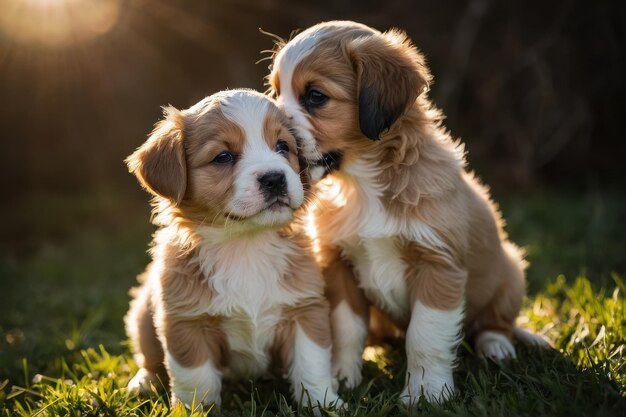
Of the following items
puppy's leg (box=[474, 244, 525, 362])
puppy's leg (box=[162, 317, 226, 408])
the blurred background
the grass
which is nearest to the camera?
the grass

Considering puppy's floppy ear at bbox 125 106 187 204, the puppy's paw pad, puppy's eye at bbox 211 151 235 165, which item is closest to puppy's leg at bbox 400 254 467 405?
the puppy's paw pad

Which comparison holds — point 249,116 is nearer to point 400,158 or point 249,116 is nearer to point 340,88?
point 340,88

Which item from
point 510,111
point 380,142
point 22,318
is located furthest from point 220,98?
point 510,111

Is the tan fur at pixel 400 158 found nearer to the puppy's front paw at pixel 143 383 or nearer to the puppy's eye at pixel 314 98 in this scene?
the puppy's eye at pixel 314 98

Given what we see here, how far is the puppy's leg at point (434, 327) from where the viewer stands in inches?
133

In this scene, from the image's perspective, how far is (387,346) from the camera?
14.2 feet

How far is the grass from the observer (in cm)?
306

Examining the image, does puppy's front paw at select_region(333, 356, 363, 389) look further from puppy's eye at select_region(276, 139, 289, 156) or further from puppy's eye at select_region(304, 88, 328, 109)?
puppy's eye at select_region(304, 88, 328, 109)

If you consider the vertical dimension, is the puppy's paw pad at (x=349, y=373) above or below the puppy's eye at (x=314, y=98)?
below

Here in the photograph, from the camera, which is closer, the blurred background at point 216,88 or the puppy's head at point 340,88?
the puppy's head at point 340,88

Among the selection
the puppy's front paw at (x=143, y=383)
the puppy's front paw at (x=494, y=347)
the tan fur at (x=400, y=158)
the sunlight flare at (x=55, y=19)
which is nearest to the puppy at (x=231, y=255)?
the tan fur at (x=400, y=158)

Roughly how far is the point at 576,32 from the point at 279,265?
705cm

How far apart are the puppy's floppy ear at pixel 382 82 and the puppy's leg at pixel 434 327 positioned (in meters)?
0.77

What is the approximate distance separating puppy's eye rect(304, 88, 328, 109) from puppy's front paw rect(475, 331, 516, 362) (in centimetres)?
169
